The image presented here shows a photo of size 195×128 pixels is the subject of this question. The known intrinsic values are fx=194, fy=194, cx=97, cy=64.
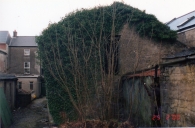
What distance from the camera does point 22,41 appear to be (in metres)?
30.1

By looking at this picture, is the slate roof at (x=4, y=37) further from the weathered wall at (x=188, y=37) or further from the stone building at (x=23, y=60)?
the weathered wall at (x=188, y=37)

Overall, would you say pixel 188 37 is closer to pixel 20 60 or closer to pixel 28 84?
pixel 28 84

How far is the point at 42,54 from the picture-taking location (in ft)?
37.4

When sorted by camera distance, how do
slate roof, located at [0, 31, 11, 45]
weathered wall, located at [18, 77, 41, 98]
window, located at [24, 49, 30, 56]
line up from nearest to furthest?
slate roof, located at [0, 31, 11, 45] < weathered wall, located at [18, 77, 41, 98] < window, located at [24, 49, 30, 56]

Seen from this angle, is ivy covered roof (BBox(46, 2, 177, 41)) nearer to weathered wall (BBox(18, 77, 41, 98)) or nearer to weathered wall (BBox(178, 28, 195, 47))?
weathered wall (BBox(178, 28, 195, 47))

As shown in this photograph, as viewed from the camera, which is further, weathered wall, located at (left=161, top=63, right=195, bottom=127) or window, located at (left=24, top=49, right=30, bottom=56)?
window, located at (left=24, top=49, right=30, bottom=56)

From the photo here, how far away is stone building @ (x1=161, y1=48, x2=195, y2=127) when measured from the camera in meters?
4.32

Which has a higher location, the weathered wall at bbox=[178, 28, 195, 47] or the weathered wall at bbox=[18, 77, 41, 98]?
the weathered wall at bbox=[178, 28, 195, 47]

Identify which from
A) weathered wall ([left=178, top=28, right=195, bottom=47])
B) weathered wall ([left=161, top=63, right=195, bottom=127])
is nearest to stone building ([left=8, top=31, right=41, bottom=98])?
weathered wall ([left=178, top=28, right=195, bottom=47])

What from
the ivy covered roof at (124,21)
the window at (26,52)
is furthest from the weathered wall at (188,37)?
the window at (26,52)

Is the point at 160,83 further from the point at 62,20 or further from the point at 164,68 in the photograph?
the point at 62,20

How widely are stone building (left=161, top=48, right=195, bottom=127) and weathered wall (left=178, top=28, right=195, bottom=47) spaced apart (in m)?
7.20

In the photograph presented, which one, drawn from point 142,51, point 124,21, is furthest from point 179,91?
point 124,21

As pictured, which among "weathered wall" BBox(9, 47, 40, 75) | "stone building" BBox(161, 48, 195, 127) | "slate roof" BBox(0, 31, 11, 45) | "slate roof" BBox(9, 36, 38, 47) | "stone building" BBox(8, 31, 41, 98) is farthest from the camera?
"slate roof" BBox(9, 36, 38, 47)
